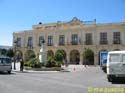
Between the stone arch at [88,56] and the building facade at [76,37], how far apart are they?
74 cm

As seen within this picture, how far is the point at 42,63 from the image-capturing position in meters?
38.8

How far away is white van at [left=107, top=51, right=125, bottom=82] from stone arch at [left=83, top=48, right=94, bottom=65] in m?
44.1

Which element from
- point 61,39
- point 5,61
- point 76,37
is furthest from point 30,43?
point 5,61

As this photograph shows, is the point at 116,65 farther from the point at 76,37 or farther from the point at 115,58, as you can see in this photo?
the point at 76,37

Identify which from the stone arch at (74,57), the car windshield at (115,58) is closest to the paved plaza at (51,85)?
the car windshield at (115,58)

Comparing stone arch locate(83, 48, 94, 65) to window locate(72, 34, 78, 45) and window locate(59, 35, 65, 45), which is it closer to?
window locate(72, 34, 78, 45)

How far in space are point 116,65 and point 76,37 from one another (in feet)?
166

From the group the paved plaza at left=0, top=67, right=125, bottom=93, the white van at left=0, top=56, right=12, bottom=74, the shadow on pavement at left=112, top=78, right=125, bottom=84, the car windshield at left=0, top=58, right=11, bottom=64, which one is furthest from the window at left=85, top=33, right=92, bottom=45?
the shadow on pavement at left=112, top=78, right=125, bottom=84

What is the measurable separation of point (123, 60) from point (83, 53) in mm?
46593

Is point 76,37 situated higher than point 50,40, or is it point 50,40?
point 76,37

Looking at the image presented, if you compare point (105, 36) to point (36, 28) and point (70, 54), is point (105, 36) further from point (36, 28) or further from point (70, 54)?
point (36, 28)

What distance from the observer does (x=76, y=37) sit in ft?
224

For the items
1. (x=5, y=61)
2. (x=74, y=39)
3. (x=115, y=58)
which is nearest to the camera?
(x=115, y=58)

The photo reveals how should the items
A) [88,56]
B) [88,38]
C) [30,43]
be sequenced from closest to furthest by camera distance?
1. [88,56]
2. [88,38]
3. [30,43]
